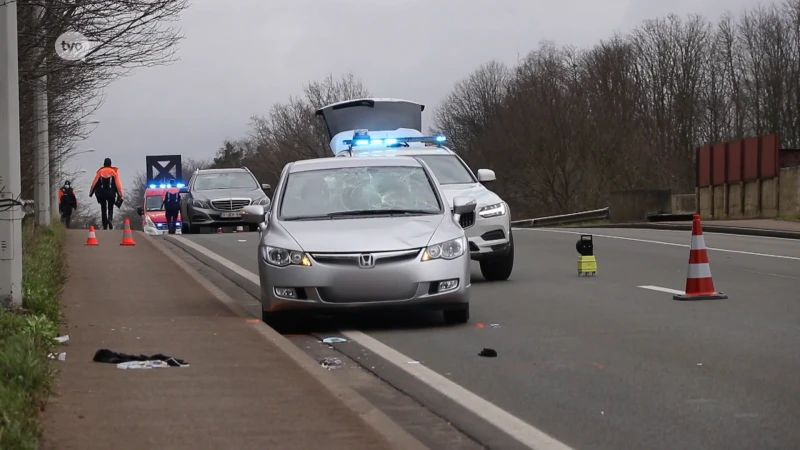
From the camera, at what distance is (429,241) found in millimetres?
10492

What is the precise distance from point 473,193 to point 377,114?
12.4 metres

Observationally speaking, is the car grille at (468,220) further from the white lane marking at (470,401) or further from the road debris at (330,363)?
Answer: the road debris at (330,363)

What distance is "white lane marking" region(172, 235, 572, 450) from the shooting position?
619 centimetres

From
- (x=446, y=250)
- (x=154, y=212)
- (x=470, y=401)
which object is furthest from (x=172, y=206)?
(x=470, y=401)

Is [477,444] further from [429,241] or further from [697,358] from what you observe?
[429,241]

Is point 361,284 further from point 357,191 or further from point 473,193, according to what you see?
point 473,193

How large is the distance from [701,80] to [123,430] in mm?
70150

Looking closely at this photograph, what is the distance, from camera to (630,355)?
8.83 m

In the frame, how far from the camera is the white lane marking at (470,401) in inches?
244

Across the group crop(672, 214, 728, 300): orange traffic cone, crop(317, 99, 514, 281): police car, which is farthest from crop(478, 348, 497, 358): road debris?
crop(317, 99, 514, 281): police car

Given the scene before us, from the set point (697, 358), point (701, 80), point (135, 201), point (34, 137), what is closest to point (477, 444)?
point (697, 358)

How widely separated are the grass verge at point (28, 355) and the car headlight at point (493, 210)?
17.0ft

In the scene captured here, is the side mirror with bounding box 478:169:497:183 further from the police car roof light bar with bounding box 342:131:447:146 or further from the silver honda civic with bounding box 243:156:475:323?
the police car roof light bar with bounding box 342:131:447:146

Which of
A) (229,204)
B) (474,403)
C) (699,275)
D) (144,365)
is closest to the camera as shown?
(474,403)
